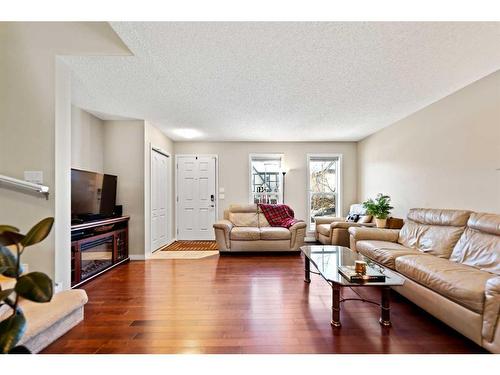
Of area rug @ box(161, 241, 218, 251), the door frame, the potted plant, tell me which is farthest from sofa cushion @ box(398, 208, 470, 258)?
the door frame

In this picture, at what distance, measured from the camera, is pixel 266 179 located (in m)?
6.00

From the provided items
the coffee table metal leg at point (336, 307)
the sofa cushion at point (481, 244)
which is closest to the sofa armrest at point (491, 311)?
the sofa cushion at point (481, 244)

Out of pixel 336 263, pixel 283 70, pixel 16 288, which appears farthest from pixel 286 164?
pixel 16 288

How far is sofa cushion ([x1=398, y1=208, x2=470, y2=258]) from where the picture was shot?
2.73 m

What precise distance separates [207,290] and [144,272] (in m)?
1.23

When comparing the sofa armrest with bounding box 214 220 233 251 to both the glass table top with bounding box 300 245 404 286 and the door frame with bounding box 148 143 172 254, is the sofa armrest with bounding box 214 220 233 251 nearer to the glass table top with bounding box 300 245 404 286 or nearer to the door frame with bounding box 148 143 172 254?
the door frame with bounding box 148 143 172 254

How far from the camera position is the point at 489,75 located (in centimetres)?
262

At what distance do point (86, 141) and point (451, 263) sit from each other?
16.5 ft

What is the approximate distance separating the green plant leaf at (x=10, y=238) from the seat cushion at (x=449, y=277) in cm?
258

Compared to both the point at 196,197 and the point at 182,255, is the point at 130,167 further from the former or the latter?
the point at 196,197

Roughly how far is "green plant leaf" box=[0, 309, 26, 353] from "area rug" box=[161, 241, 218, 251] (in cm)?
418

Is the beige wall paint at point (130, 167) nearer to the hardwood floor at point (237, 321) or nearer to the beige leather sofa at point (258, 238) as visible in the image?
the hardwood floor at point (237, 321)

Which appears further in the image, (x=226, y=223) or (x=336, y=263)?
(x=226, y=223)

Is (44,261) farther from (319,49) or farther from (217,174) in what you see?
(217,174)
